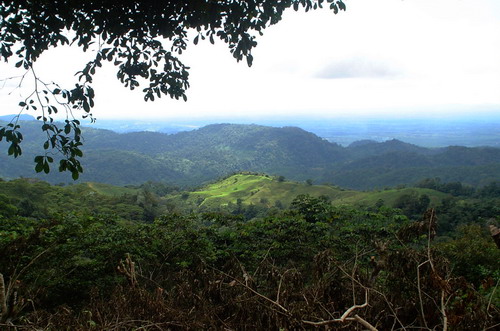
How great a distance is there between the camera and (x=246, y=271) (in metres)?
2.86

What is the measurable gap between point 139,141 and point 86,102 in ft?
674

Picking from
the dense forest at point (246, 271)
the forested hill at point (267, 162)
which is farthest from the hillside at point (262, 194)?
the dense forest at point (246, 271)

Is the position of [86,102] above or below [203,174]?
above

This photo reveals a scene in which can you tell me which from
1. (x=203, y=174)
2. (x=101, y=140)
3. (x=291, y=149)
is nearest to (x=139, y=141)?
(x=101, y=140)

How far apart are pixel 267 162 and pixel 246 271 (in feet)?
564

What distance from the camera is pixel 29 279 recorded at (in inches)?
270

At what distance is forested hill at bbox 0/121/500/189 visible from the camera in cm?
11619

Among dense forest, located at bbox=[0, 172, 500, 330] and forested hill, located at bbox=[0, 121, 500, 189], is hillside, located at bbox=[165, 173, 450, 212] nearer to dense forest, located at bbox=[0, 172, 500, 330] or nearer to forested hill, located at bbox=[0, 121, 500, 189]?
forested hill, located at bbox=[0, 121, 500, 189]

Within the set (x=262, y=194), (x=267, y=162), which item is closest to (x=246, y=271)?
(x=262, y=194)

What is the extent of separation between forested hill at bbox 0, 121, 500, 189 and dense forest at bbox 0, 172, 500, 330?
3281 inches

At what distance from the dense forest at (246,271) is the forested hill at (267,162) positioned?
8334cm

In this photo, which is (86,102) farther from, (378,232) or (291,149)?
(291,149)

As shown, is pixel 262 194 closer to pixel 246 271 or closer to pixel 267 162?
pixel 246 271

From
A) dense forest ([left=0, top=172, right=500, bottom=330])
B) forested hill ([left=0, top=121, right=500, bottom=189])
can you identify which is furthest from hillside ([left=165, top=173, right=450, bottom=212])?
dense forest ([left=0, top=172, right=500, bottom=330])
